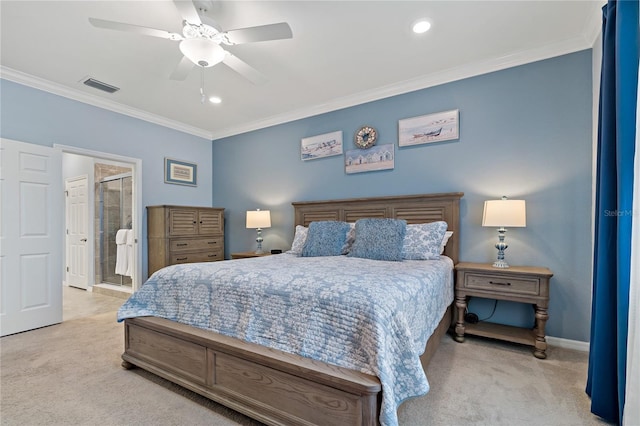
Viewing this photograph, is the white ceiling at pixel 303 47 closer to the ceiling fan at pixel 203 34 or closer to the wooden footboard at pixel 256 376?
the ceiling fan at pixel 203 34

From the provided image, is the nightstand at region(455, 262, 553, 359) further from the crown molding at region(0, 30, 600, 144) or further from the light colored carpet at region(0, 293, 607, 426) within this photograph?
the crown molding at region(0, 30, 600, 144)

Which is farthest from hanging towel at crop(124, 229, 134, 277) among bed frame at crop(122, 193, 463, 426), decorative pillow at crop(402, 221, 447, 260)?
decorative pillow at crop(402, 221, 447, 260)

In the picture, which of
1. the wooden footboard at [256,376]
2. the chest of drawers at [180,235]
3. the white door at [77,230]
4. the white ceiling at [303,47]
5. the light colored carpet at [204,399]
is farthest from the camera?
the white door at [77,230]

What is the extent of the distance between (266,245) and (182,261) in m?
1.22

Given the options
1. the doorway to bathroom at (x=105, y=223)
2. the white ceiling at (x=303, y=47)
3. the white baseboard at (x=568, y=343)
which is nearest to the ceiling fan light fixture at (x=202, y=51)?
the white ceiling at (x=303, y=47)

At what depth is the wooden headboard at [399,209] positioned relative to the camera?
3.07 meters

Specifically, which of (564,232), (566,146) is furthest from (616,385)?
(566,146)

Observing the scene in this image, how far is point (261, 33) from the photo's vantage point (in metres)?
1.98

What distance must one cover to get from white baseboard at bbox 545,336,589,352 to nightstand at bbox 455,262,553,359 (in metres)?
0.18

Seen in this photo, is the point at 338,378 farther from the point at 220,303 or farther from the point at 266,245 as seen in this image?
the point at 266,245

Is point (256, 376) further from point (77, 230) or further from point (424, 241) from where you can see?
point (77, 230)

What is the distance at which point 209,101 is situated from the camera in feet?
12.7

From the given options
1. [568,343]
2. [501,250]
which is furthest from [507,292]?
[568,343]

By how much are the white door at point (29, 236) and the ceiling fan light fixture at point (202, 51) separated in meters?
2.33
